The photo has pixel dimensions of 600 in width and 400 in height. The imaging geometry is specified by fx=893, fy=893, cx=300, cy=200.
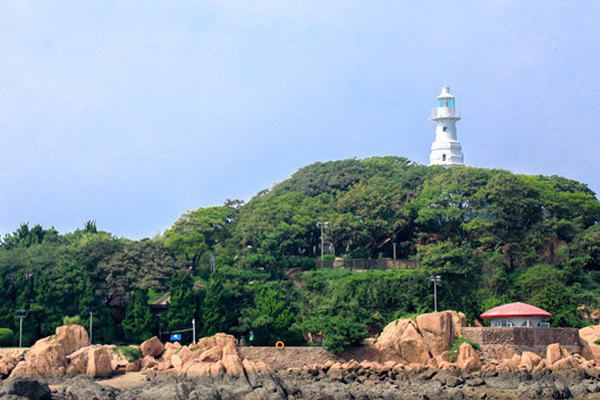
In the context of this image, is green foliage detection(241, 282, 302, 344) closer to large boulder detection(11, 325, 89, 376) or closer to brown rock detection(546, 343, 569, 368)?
large boulder detection(11, 325, 89, 376)

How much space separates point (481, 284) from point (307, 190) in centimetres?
1695

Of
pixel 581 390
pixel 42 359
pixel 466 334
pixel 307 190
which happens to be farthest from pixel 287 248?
pixel 581 390

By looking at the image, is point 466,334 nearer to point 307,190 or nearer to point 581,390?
point 581,390

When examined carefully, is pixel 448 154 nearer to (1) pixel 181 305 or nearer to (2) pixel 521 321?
(2) pixel 521 321

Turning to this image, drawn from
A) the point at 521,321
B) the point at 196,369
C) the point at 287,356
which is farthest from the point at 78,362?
the point at 521,321

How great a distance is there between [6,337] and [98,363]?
23.6 feet

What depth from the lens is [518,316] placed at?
141ft

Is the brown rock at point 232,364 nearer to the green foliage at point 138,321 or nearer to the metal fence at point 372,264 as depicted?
the green foliage at point 138,321

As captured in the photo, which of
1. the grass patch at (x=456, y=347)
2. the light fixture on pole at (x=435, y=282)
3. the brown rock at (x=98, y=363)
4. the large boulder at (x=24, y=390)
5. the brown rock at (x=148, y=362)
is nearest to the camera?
the large boulder at (x=24, y=390)

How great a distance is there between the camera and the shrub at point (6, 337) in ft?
146

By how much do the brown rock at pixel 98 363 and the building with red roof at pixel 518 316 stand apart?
1838 cm

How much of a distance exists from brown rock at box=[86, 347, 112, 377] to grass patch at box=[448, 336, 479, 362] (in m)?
15.8

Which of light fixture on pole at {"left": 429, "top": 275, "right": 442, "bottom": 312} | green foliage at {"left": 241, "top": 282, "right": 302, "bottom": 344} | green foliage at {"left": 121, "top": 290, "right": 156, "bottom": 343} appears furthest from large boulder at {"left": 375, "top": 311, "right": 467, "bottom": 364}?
green foliage at {"left": 121, "top": 290, "right": 156, "bottom": 343}

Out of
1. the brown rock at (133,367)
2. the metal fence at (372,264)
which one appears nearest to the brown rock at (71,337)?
the brown rock at (133,367)
